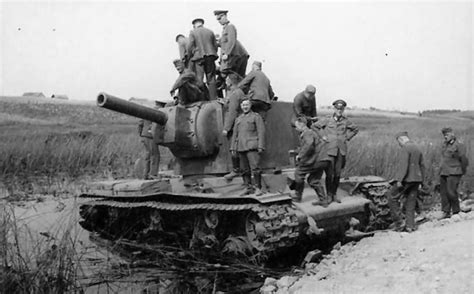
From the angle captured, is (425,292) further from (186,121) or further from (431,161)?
(431,161)

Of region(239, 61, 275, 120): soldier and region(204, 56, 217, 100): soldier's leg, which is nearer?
region(239, 61, 275, 120): soldier

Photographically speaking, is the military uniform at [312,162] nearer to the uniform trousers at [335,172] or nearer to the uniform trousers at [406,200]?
the uniform trousers at [335,172]

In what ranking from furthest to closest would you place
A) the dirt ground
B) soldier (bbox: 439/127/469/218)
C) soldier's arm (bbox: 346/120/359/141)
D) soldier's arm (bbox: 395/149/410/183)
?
soldier (bbox: 439/127/469/218) → soldier's arm (bbox: 395/149/410/183) → soldier's arm (bbox: 346/120/359/141) → the dirt ground

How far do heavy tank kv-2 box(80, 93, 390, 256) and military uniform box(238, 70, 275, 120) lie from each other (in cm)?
29

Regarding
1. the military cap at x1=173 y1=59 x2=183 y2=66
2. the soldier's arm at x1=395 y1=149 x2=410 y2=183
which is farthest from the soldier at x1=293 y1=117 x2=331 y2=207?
the military cap at x1=173 y1=59 x2=183 y2=66

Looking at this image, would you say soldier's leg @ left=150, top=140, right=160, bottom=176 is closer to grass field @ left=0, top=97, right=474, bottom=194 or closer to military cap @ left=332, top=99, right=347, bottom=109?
military cap @ left=332, top=99, right=347, bottom=109

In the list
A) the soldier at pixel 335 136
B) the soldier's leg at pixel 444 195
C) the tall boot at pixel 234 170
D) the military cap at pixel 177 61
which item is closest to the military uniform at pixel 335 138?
the soldier at pixel 335 136

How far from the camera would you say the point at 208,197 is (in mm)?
6629

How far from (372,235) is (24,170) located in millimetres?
10531

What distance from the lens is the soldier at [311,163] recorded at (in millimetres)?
7164

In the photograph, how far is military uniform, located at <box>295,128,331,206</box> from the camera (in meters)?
7.16

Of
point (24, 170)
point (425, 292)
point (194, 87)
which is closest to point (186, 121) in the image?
point (194, 87)

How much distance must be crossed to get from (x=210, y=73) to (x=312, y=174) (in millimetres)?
2904

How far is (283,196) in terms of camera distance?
6.55 metres
